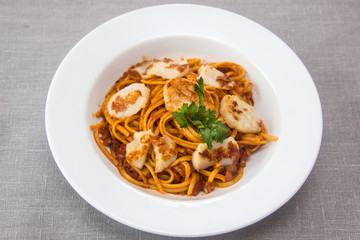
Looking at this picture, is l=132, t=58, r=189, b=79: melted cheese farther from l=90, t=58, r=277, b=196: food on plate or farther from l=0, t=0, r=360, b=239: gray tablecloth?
l=0, t=0, r=360, b=239: gray tablecloth

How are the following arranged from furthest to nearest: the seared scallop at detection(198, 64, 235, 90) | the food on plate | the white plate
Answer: the seared scallop at detection(198, 64, 235, 90), the food on plate, the white plate

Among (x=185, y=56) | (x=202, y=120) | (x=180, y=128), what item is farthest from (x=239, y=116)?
(x=185, y=56)

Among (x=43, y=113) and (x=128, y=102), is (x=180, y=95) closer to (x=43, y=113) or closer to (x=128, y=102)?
(x=128, y=102)

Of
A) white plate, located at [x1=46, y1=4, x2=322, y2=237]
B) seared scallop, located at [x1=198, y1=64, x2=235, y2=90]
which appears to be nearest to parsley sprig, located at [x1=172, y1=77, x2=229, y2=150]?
seared scallop, located at [x1=198, y1=64, x2=235, y2=90]

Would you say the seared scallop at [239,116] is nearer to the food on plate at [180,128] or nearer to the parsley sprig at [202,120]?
the food on plate at [180,128]

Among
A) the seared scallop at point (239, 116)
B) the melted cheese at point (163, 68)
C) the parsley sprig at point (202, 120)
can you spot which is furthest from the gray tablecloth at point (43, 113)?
the melted cheese at point (163, 68)
